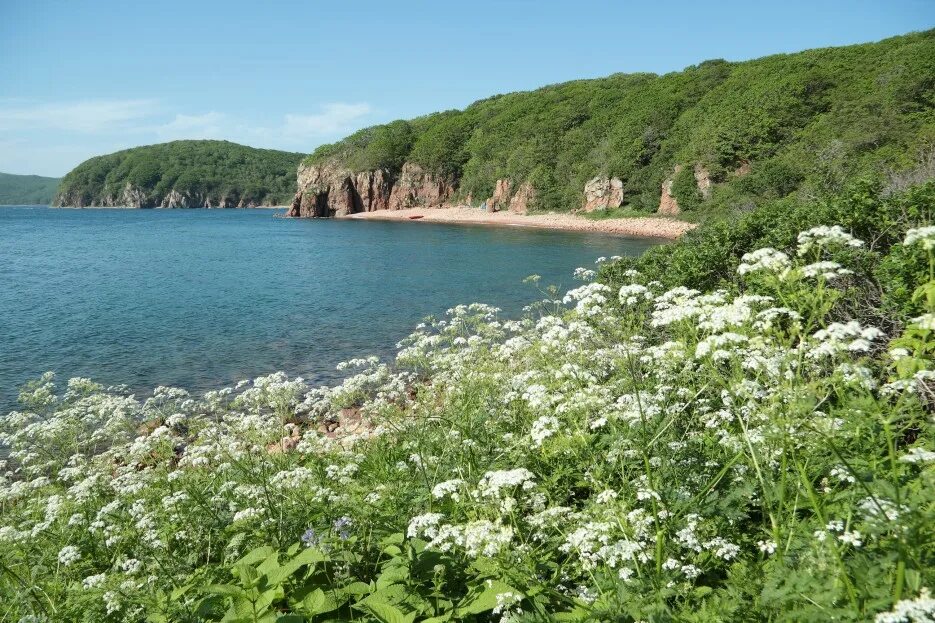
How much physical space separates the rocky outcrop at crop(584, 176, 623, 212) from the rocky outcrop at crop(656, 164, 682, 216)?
7013 mm

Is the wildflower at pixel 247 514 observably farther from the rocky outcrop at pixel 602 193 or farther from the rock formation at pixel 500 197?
the rock formation at pixel 500 197

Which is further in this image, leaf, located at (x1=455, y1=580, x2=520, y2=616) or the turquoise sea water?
the turquoise sea water

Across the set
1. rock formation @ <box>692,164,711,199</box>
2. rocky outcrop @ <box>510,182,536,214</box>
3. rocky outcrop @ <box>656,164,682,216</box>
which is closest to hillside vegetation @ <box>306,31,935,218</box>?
rock formation @ <box>692,164,711,199</box>

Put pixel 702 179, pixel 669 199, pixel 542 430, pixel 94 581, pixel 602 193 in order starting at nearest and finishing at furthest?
pixel 94 581 < pixel 542 430 < pixel 702 179 < pixel 669 199 < pixel 602 193

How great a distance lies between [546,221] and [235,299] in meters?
55.5

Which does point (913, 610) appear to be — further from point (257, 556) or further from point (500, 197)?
point (500, 197)

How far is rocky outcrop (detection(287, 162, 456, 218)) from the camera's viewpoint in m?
113

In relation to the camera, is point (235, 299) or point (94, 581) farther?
point (235, 299)

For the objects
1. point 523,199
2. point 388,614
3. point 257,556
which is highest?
point 523,199

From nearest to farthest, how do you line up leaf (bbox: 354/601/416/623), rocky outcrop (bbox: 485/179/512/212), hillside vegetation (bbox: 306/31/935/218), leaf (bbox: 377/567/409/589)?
leaf (bbox: 354/601/416/623) < leaf (bbox: 377/567/409/589) < hillside vegetation (bbox: 306/31/935/218) < rocky outcrop (bbox: 485/179/512/212)

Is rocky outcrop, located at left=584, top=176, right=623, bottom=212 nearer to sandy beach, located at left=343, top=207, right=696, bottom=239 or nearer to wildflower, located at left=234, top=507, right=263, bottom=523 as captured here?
sandy beach, located at left=343, top=207, right=696, bottom=239

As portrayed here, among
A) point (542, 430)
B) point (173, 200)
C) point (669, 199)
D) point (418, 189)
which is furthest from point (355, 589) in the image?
point (173, 200)

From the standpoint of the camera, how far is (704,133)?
2569 inches

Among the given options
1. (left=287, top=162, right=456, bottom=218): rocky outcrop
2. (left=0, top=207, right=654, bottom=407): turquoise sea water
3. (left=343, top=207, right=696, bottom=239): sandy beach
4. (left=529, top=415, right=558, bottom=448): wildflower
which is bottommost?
(left=0, top=207, right=654, bottom=407): turquoise sea water
